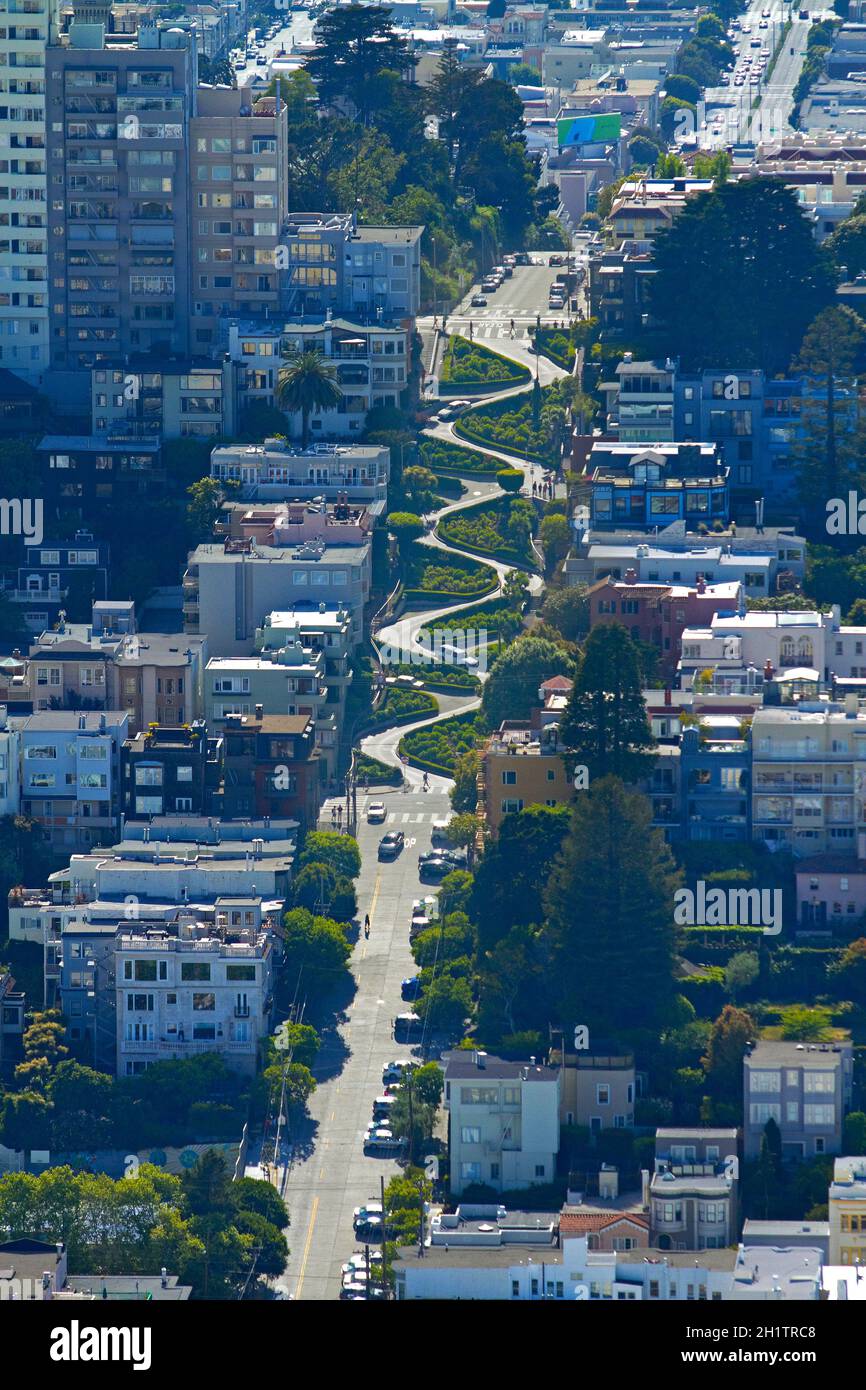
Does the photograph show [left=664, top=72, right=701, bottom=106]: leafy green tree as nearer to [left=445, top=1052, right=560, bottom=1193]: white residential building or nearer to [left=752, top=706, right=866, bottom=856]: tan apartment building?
[left=752, top=706, right=866, bottom=856]: tan apartment building

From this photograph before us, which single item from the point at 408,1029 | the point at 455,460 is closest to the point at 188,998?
the point at 408,1029

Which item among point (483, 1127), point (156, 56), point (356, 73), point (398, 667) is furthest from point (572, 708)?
point (356, 73)

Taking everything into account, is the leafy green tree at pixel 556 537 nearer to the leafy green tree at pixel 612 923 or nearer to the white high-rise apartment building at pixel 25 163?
the white high-rise apartment building at pixel 25 163

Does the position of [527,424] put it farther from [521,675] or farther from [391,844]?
[391,844]

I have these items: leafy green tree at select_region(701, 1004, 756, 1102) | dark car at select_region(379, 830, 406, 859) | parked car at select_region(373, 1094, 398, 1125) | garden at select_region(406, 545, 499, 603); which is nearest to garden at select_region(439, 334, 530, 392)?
garden at select_region(406, 545, 499, 603)

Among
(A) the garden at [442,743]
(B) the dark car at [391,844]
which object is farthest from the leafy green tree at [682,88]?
(B) the dark car at [391,844]

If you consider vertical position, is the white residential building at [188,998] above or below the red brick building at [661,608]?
below
